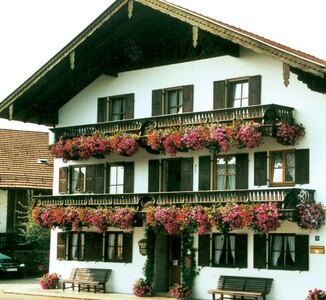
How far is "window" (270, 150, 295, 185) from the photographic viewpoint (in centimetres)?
2709

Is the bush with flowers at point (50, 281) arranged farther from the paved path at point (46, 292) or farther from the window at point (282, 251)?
the window at point (282, 251)

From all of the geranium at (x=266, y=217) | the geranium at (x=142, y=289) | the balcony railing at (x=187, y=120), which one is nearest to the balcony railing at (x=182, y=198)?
the geranium at (x=266, y=217)

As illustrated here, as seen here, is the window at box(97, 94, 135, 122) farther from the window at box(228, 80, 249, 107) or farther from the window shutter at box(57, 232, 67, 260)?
the window shutter at box(57, 232, 67, 260)

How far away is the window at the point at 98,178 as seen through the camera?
3212 centimetres

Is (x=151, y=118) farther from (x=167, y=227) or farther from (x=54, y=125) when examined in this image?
(x=54, y=125)

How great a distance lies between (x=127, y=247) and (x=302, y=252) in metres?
7.80

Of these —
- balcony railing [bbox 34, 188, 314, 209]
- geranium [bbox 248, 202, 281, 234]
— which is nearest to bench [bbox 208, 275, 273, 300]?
geranium [bbox 248, 202, 281, 234]

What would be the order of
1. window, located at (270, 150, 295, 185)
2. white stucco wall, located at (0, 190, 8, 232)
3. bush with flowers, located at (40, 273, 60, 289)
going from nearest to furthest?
1. window, located at (270, 150, 295, 185)
2. bush with flowers, located at (40, 273, 60, 289)
3. white stucco wall, located at (0, 190, 8, 232)

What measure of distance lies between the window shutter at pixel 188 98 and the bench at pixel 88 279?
702 cm

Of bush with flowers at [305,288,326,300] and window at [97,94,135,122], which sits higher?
window at [97,94,135,122]

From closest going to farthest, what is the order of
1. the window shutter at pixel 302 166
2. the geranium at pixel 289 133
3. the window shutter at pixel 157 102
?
the geranium at pixel 289 133
the window shutter at pixel 302 166
the window shutter at pixel 157 102

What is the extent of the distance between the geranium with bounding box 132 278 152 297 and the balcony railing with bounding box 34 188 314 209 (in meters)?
2.83

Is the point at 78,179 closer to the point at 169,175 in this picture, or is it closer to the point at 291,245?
the point at 169,175

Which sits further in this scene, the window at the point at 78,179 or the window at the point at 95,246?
the window at the point at 78,179
